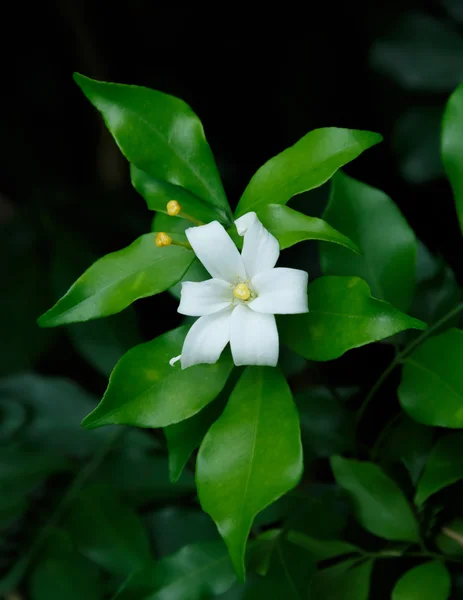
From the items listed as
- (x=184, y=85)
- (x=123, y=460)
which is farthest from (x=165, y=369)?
(x=184, y=85)

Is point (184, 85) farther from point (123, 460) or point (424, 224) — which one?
point (123, 460)

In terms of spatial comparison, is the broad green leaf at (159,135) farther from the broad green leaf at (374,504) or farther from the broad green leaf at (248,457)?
the broad green leaf at (374,504)

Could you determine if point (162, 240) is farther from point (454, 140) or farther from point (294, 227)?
point (454, 140)

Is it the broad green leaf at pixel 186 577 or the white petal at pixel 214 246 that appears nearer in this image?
the white petal at pixel 214 246

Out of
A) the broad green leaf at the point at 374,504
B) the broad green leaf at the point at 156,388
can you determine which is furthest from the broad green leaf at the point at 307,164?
the broad green leaf at the point at 374,504

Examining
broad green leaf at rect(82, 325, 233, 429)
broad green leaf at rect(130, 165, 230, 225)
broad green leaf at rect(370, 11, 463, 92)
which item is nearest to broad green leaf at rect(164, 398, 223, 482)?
broad green leaf at rect(82, 325, 233, 429)

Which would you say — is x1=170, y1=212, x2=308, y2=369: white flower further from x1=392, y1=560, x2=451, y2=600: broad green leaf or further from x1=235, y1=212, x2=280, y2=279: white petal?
x1=392, y1=560, x2=451, y2=600: broad green leaf
